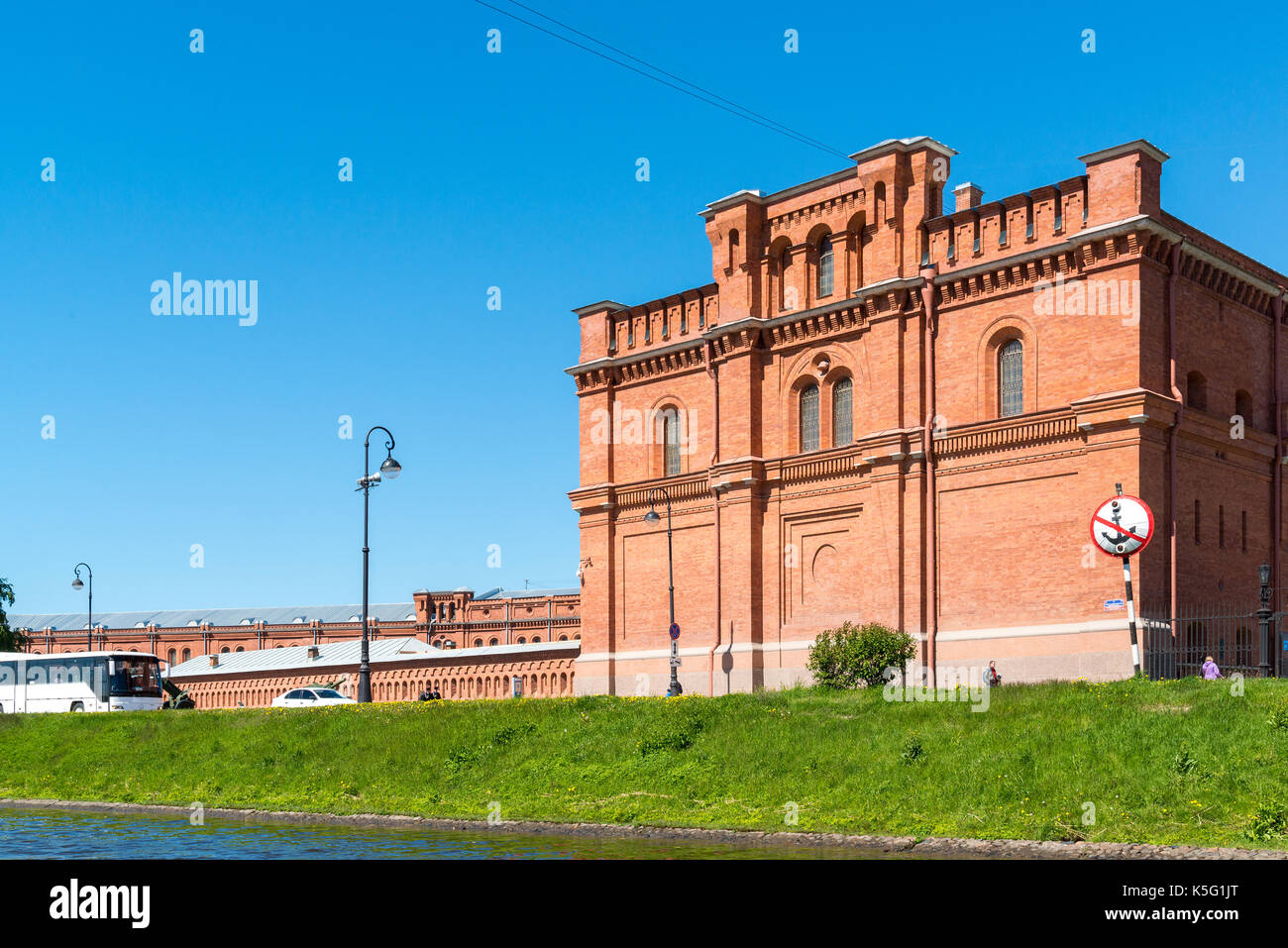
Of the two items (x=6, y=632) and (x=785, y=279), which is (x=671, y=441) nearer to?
(x=785, y=279)

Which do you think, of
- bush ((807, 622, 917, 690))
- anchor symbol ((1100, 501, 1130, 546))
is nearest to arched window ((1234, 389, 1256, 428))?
anchor symbol ((1100, 501, 1130, 546))

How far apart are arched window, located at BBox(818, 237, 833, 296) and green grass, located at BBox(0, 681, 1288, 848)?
14.7 m

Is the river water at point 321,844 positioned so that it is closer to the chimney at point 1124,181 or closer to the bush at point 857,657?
the bush at point 857,657

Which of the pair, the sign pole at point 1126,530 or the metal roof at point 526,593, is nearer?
the sign pole at point 1126,530

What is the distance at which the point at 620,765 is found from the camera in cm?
2520

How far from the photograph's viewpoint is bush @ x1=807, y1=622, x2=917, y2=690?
3092cm

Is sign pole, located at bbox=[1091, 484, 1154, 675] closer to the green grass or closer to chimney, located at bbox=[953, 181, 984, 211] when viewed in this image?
the green grass

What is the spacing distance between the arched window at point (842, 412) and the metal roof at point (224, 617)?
272ft

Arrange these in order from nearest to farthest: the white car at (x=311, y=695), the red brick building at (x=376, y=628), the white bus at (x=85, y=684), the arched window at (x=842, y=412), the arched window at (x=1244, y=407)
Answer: the arched window at (x=1244, y=407) < the arched window at (x=842, y=412) < the white car at (x=311, y=695) < the white bus at (x=85, y=684) < the red brick building at (x=376, y=628)

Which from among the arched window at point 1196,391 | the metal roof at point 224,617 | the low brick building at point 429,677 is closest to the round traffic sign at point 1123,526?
the arched window at point 1196,391

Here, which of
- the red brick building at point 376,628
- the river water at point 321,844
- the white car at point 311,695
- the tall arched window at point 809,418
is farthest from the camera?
the red brick building at point 376,628

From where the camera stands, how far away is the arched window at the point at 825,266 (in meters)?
38.8

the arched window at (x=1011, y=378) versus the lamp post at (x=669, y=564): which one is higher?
the arched window at (x=1011, y=378)
